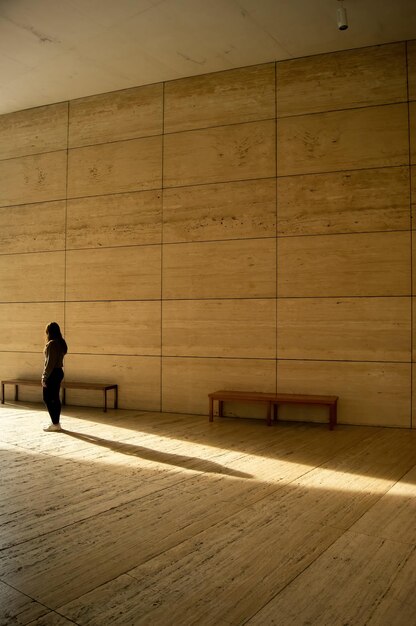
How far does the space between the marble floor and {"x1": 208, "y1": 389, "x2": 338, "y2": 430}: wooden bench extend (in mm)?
667

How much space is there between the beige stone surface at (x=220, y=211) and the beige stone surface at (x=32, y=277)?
88.8 inches

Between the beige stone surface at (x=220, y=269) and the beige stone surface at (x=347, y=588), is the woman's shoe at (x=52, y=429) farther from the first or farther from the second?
the beige stone surface at (x=347, y=588)

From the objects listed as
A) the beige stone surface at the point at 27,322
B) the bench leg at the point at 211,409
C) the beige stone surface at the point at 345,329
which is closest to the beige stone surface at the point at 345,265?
the beige stone surface at the point at 345,329

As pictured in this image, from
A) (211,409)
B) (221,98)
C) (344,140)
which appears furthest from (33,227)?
(344,140)

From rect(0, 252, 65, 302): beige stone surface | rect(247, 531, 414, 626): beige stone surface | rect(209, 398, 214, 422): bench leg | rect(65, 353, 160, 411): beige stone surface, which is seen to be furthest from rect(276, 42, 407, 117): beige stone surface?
rect(247, 531, 414, 626): beige stone surface

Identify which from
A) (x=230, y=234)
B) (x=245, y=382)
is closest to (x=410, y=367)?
(x=245, y=382)

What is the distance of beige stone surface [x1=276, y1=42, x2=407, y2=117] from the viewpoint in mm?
7695

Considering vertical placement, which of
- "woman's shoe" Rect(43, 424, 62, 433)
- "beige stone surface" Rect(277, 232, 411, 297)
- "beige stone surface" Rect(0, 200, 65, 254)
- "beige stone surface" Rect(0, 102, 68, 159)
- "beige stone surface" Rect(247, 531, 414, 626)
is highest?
"beige stone surface" Rect(0, 102, 68, 159)

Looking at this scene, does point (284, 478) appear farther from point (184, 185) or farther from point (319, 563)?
point (184, 185)

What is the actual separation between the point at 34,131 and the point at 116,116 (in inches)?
70.8

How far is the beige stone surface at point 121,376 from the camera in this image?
887cm

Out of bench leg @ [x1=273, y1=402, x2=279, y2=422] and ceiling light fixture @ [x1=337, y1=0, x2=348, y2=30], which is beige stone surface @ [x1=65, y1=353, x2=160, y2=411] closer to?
bench leg @ [x1=273, y1=402, x2=279, y2=422]

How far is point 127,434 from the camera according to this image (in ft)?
23.1

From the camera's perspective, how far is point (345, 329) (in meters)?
7.77
